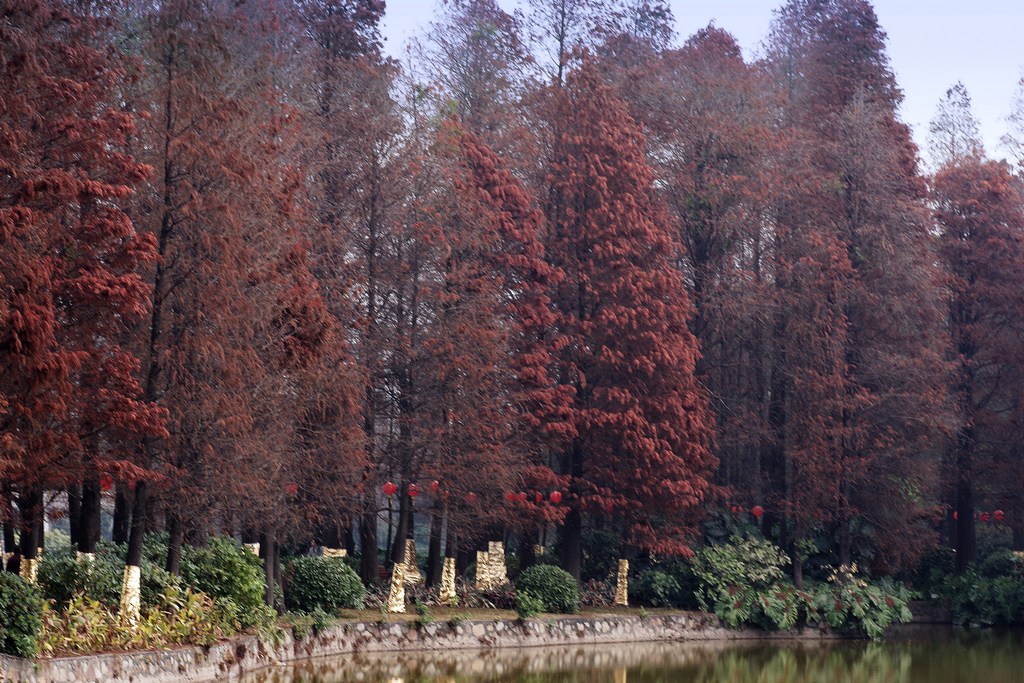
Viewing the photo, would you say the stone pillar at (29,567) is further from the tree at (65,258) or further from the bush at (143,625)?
the bush at (143,625)

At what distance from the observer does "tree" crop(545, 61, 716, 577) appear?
3200 cm

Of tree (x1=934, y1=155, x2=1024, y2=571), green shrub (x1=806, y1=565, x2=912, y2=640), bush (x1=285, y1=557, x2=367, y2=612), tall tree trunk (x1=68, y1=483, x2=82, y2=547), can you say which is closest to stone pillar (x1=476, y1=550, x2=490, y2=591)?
bush (x1=285, y1=557, x2=367, y2=612)

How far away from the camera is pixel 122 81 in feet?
68.2

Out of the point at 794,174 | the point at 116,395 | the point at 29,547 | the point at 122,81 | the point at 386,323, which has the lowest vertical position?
the point at 29,547

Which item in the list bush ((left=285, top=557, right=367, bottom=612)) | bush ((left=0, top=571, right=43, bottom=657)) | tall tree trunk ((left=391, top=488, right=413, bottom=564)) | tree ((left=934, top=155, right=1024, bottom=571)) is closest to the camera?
bush ((left=0, top=571, right=43, bottom=657))

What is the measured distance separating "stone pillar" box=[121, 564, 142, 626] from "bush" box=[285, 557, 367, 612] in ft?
17.6

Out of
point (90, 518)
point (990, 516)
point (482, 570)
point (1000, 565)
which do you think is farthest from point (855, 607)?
point (90, 518)

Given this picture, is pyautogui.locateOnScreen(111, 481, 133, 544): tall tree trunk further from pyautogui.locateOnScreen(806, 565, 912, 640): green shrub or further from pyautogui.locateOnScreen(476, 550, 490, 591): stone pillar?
pyautogui.locateOnScreen(806, 565, 912, 640): green shrub

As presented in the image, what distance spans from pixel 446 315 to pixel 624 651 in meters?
8.54

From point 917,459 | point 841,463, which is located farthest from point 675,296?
point 917,459

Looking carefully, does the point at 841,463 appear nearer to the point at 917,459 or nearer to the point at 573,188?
the point at 917,459

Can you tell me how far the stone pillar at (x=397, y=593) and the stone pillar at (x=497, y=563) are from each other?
12.7 feet

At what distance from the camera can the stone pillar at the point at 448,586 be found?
1150 inches

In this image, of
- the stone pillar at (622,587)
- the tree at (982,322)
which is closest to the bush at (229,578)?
the stone pillar at (622,587)
